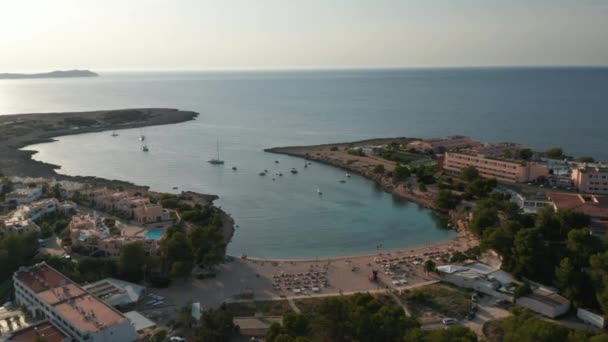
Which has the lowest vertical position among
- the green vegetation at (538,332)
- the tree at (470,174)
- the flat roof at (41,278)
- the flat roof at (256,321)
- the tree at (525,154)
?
the flat roof at (256,321)

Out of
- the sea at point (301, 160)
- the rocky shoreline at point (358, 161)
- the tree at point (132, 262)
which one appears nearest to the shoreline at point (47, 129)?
the sea at point (301, 160)

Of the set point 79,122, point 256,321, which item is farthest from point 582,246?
point 79,122

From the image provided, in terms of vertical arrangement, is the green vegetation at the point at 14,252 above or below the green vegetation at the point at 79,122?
below

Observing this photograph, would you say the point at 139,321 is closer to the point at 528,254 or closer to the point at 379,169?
the point at 528,254

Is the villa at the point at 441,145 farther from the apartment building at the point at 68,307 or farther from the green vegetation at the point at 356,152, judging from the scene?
the apartment building at the point at 68,307

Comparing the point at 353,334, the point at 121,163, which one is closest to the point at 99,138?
the point at 121,163

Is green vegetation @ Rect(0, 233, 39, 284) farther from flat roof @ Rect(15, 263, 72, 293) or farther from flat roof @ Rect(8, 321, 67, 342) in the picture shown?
flat roof @ Rect(8, 321, 67, 342)

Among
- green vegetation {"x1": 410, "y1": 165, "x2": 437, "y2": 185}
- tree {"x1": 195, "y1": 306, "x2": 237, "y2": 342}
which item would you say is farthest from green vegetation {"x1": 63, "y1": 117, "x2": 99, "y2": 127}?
tree {"x1": 195, "y1": 306, "x2": 237, "y2": 342}
